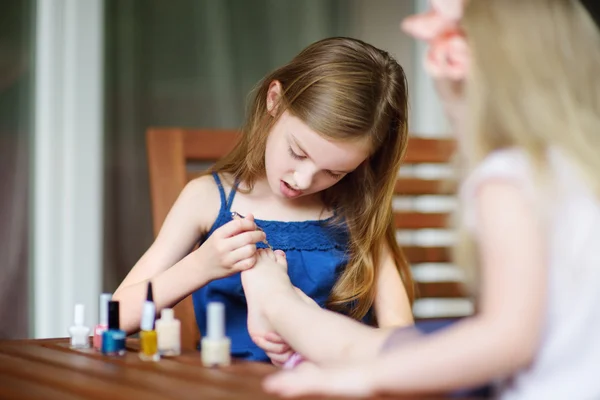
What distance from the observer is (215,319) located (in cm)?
109

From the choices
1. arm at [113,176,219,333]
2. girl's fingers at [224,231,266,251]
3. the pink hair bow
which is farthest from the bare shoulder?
the pink hair bow

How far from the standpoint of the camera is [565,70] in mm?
918

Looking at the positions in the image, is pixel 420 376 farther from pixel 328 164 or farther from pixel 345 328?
pixel 328 164

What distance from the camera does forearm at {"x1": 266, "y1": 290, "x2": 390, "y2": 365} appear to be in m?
0.98

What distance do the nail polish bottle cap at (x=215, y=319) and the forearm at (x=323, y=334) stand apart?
8cm

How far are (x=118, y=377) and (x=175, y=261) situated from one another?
0.55 metres

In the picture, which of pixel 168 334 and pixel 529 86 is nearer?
pixel 529 86

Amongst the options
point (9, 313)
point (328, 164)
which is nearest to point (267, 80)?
point (328, 164)

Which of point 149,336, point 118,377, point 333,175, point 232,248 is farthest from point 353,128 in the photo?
point 118,377

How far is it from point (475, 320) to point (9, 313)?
1.78 m

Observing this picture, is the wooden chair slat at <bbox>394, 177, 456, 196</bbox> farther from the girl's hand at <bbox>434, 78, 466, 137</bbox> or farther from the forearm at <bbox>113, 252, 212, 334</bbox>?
the girl's hand at <bbox>434, 78, 466, 137</bbox>

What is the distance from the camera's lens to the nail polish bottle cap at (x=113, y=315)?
4.05 feet

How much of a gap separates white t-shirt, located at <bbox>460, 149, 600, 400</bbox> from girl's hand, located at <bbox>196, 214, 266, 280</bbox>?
1.77 feet

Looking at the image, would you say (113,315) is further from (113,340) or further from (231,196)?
(231,196)
